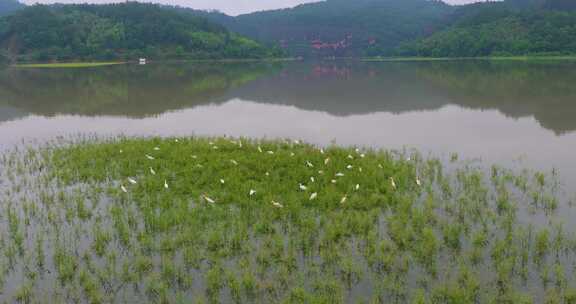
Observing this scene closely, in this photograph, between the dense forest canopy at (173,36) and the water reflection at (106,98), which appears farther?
the dense forest canopy at (173,36)

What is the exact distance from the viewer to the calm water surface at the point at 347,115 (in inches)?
802

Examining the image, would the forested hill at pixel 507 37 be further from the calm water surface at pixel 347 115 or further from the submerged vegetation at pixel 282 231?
the submerged vegetation at pixel 282 231

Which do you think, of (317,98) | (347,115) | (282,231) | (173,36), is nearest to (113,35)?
(173,36)

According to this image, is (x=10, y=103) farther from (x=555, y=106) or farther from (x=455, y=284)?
(x=555, y=106)

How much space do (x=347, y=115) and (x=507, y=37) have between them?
134m

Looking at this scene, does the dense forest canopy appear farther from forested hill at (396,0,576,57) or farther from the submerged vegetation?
the submerged vegetation

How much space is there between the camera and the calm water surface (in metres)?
20.4

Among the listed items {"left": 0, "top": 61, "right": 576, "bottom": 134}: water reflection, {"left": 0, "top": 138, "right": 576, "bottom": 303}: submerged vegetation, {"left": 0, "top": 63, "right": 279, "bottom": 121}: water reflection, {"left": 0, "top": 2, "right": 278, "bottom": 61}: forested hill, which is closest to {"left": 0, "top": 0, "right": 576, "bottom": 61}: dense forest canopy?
{"left": 0, "top": 2, "right": 278, "bottom": 61}: forested hill

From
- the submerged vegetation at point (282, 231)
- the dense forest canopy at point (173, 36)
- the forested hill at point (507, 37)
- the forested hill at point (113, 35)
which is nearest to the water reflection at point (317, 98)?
the submerged vegetation at point (282, 231)

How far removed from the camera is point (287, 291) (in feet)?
26.5

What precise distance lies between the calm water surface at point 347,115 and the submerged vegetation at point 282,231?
4.34 metres

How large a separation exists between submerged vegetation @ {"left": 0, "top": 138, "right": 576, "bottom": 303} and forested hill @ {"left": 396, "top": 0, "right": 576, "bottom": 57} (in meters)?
127

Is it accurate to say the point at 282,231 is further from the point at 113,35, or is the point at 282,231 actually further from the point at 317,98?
the point at 113,35

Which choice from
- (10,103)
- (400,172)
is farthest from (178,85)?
(400,172)
